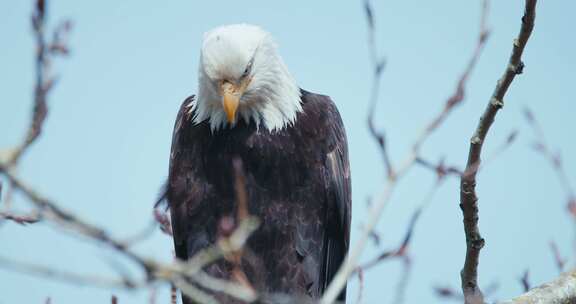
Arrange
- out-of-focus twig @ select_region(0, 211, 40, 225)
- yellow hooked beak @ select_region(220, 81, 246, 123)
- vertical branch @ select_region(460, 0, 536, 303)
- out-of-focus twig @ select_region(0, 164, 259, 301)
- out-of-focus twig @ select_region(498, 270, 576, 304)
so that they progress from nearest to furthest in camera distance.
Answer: out-of-focus twig @ select_region(0, 164, 259, 301), out-of-focus twig @ select_region(0, 211, 40, 225), vertical branch @ select_region(460, 0, 536, 303), out-of-focus twig @ select_region(498, 270, 576, 304), yellow hooked beak @ select_region(220, 81, 246, 123)

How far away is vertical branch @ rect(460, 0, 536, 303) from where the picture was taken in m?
3.51

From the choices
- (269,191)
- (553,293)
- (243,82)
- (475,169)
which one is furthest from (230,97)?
(553,293)

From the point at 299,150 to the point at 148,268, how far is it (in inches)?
136

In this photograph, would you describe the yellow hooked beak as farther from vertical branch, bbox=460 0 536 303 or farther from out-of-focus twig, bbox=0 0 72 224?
out-of-focus twig, bbox=0 0 72 224

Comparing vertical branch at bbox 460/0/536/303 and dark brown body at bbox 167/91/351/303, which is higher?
vertical branch at bbox 460/0/536/303

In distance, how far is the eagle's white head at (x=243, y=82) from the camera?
4.95 meters

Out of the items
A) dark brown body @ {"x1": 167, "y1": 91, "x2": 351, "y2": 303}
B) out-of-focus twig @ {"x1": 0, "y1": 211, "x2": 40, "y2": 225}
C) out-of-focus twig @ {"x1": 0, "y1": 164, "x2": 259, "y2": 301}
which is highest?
out-of-focus twig @ {"x1": 0, "y1": 164, "x2": 259, "y2": 301}

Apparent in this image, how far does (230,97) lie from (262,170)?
0.61 metres

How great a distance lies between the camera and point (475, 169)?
359 cm

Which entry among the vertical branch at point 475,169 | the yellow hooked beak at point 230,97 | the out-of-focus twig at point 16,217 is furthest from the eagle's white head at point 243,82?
the out-of-focus twig at point 16,217

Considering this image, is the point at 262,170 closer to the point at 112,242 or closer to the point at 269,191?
the point at 269,191

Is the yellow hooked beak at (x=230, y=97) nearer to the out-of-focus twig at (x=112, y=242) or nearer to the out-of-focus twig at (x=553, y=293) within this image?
the out-of-focus twig at (x=553, y=293)

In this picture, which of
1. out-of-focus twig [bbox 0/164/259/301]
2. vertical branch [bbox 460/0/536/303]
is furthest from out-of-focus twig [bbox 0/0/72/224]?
vertical branch [bbox 460/0/536/303]

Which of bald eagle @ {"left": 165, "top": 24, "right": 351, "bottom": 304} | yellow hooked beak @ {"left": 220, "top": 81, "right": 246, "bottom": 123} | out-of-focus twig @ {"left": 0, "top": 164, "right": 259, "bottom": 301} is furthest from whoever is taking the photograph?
bald eagle @ {"left": 165, "top": 24, "right": 351, "bottom": 304}
